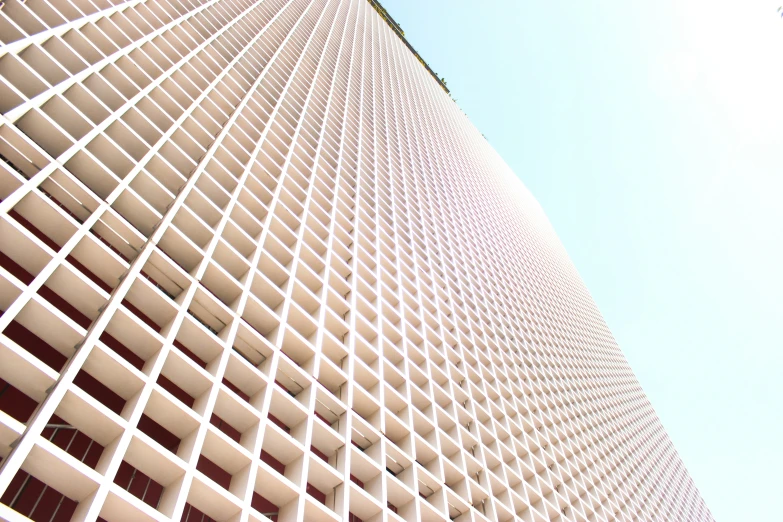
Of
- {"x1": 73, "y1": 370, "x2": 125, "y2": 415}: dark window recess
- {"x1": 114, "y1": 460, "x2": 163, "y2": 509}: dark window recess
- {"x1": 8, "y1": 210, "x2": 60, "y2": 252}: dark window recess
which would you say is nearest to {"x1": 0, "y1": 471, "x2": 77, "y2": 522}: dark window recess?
{"x1": 114, "y1": 460, "x2": 163, "y2": 509}: dark window recess

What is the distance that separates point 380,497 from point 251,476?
345cm

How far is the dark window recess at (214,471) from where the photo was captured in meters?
8.65

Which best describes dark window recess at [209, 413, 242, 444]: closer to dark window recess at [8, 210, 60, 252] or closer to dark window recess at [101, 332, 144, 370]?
dark window recess at [101, 332, 144, 370]

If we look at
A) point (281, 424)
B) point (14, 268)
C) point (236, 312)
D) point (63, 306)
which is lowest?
point (281, 424)

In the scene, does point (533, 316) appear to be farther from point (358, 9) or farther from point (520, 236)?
point (358, 9)

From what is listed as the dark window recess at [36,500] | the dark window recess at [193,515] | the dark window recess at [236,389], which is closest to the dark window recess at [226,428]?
the dark window recess at [236,389]

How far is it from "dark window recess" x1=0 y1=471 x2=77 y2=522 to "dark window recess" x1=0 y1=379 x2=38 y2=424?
30.6 inches

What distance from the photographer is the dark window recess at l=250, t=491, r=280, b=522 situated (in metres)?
9.14

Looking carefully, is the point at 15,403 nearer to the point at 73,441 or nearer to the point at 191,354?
the point at 73,441

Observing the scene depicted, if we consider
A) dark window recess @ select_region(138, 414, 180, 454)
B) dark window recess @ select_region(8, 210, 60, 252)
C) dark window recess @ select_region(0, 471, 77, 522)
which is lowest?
dark window recess @ select_region(0, 471, 77, 522)

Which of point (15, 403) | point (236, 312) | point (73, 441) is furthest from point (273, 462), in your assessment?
point (15, 403)

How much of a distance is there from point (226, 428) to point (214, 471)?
937mm

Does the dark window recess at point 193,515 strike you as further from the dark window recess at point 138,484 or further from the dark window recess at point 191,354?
the dark window recess at point 191,354

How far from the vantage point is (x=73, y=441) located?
7.32m
